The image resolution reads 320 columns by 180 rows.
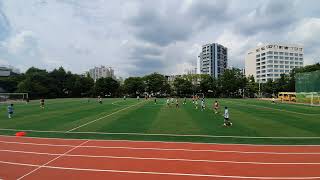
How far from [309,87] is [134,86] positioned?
62.7 meters

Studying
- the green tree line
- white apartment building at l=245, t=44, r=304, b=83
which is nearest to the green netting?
the green tree line

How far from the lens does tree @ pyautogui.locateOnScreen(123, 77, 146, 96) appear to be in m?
124

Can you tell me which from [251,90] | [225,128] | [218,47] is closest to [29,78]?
[251,90]

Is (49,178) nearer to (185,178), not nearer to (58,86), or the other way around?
(185,178)

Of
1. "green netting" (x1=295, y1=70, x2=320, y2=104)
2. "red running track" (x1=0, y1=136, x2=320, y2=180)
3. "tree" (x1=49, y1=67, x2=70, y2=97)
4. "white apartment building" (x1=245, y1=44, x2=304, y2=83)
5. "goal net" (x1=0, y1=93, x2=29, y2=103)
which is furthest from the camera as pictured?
"white apartment building" (x1=245, y1=44, x2=304, y2=83)

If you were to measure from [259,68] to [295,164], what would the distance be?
187 m

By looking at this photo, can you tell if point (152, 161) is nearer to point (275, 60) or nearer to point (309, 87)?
point (309, 87)

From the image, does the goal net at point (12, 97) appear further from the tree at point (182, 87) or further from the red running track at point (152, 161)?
the red running track at point (152, 161)

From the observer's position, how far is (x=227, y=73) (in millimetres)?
127625

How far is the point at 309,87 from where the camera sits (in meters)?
79.3

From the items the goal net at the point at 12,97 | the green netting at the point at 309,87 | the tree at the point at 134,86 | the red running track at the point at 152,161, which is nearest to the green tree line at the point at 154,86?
the tree at the point at 134,86

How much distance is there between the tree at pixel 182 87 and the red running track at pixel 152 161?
10726 cm

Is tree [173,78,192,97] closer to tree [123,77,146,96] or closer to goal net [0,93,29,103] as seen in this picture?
tree [123,77,146,96]

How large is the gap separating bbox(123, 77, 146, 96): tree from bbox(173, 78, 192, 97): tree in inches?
484
